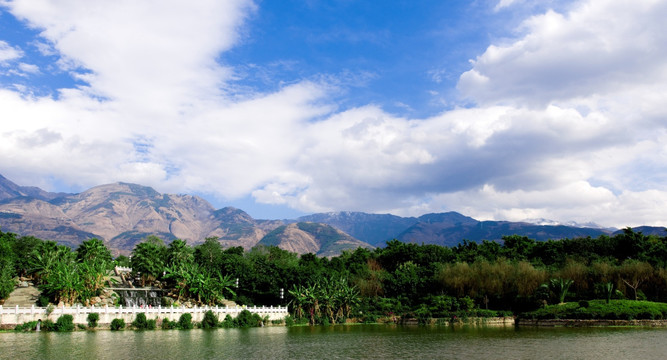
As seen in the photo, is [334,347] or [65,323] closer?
[334,347]

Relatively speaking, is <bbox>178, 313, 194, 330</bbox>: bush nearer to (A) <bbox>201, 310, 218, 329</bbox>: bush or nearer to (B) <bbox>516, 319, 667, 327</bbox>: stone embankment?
(A) <bbox>201, 310, 218, 329</bbox>: bush

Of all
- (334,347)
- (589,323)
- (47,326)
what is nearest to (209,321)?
(47,326)

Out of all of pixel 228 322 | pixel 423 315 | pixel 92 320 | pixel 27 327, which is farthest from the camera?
pixel 423 315

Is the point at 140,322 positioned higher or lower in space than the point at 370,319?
higher

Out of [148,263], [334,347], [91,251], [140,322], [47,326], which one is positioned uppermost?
[91,251]

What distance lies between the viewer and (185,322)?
1982 inches

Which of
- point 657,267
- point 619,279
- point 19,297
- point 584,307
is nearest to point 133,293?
point 19,297

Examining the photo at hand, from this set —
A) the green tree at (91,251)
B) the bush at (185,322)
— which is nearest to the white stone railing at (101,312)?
the bush at (185,322)

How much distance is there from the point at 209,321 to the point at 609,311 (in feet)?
136

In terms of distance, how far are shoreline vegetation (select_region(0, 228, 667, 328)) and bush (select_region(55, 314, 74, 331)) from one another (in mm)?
5315

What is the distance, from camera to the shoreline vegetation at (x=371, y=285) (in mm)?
51938

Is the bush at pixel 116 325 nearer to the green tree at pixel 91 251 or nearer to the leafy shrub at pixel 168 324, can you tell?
the leafy shrub at pixel 168 324

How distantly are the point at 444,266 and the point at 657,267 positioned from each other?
85.9 ft

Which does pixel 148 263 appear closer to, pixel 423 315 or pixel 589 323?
pixel 423 315
